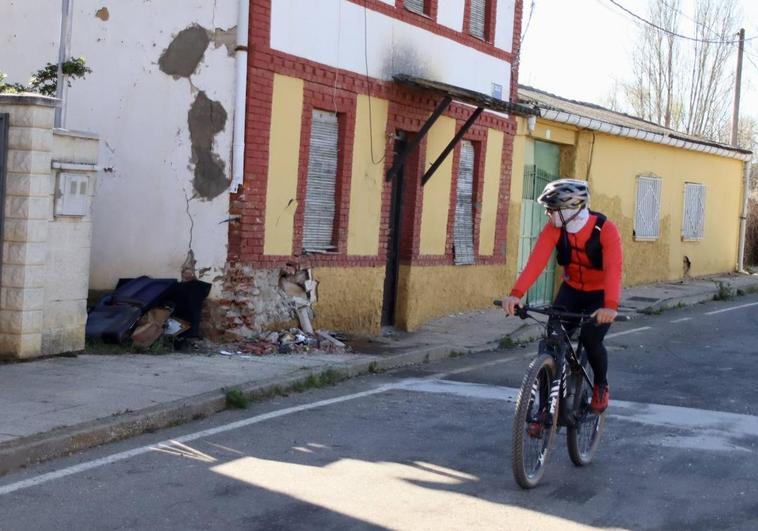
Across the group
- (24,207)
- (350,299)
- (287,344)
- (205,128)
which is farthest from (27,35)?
(350,299)

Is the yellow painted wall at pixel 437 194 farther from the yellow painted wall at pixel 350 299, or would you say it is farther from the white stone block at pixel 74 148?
the white stone block at pixel 74 148

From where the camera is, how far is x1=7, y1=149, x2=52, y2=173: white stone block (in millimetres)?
9891

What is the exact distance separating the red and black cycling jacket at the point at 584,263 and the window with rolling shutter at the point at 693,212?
20.0 m

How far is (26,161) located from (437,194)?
751cm

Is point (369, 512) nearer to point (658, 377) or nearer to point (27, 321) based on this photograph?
point (27, 321)

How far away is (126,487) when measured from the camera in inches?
256

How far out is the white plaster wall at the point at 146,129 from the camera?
1223 cm

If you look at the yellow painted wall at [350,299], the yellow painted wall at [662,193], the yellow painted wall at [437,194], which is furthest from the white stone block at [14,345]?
the yellow painted wall at [662,193]

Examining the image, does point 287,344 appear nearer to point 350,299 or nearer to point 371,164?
point 350,299

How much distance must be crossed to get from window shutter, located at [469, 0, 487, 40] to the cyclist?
33.8ft

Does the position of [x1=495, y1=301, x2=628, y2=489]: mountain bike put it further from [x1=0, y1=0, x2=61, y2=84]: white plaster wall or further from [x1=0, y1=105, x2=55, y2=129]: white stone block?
[x1=0, y1=0, x2=61, y2=84]: white plaster wall

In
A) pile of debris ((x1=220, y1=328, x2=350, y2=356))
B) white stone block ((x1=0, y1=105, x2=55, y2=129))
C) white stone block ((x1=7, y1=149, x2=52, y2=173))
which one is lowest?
pile of debris ((x1=220, y1=328, x2=350, y2=356))

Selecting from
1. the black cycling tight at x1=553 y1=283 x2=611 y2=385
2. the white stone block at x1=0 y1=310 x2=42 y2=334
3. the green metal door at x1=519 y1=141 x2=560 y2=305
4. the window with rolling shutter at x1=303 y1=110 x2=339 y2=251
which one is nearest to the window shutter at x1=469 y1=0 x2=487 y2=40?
the green metal door at x1=519 y1=141 x2=560 y2=305

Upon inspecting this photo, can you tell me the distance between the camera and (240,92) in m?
12.2
